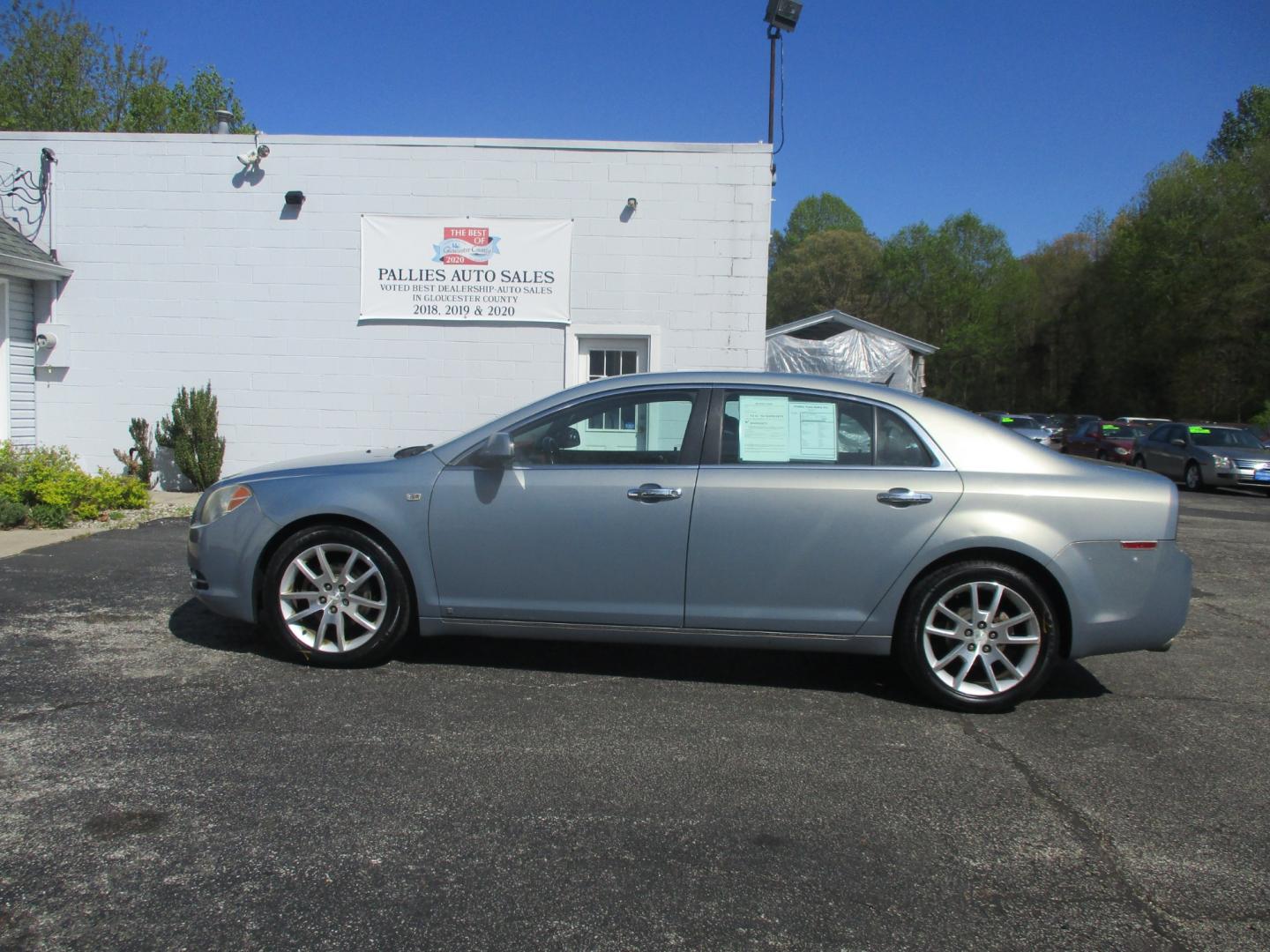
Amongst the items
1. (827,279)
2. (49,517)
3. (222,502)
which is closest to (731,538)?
(222,502)

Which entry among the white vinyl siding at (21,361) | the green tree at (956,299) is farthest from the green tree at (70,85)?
the green tree at (956,299)

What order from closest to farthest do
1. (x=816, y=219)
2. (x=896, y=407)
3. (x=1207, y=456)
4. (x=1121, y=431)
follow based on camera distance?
(x=896, y=407) < (x=1207, y=456) < (x=1121, y=431) < (x=816, y=219)

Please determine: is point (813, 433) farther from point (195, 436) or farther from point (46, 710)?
point (195, 436)

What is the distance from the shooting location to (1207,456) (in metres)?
20.5

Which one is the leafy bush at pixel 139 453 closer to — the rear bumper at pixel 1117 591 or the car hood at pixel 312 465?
the car hood at pixel 312 465

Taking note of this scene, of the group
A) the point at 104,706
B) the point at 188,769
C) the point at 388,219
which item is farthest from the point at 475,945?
the point at 388,219

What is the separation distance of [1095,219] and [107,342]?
204ft

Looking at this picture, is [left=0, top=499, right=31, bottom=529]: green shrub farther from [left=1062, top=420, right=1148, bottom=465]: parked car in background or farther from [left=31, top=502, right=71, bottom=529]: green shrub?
[left=1062, top=420, right=1148, bottom=465]: parked car in background

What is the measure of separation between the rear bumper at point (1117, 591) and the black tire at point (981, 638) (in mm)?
139

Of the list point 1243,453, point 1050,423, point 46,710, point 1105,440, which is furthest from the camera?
point 1050,423

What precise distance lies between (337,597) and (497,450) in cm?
113

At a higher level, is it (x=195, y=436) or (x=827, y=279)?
(x=827, y=279)

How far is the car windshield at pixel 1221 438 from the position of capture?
69.0ft

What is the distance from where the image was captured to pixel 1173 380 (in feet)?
144
